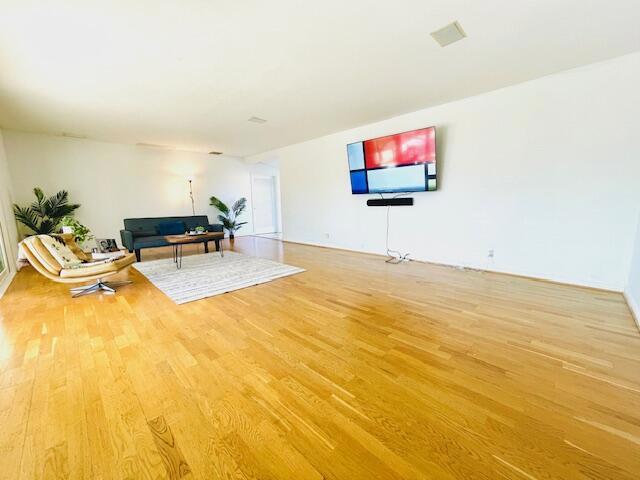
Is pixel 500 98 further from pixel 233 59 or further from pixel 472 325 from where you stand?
pixel 233 59

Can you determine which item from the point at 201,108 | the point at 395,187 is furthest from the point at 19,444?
the point at 395,187

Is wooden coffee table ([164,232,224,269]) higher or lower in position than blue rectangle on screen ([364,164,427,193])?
lower

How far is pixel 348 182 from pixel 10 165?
23.1ft

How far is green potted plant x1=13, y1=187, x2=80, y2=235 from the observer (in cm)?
526

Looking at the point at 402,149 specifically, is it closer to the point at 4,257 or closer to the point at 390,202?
Result: the point at 390,202

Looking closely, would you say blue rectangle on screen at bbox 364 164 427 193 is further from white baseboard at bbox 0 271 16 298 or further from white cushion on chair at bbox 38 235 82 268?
white baseboard at bbox 0 271 16 298

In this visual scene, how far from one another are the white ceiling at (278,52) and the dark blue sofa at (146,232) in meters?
2.22

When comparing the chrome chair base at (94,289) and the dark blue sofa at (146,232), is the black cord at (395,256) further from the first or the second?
the chrome chair base at (94,289)

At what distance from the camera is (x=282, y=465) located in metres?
1.11

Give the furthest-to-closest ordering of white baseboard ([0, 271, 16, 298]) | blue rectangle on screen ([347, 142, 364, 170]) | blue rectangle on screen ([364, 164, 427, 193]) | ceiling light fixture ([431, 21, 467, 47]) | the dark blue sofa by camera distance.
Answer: the dark blue sofa → blue rectangle on screen ([347, 142, 364, 170]) → blue rectangle on screen ([364, 164, 427, 193]) → white baseboard ([0, 271, 16, 298]) → ceiling light fixture ([431, 21, 467, 47])

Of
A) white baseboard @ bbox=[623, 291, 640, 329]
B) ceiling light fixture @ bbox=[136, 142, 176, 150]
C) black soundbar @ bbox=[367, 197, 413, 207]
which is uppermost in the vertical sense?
ceiling light fixture @ bbox=[136, 142, 176, 150]

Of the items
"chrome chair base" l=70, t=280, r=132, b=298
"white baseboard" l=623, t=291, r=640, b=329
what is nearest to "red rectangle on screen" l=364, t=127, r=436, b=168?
"white baseboard" l=623, t=291, r=640, b=329

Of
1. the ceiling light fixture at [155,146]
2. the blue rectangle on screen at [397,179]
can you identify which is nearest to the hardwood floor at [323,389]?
the blue rectangle on screen at [397,179]

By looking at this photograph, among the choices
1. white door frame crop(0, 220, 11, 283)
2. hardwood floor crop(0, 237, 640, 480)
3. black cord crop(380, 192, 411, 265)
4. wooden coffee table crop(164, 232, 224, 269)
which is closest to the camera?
hardwood floor crop(0, 237, 640, 480)
